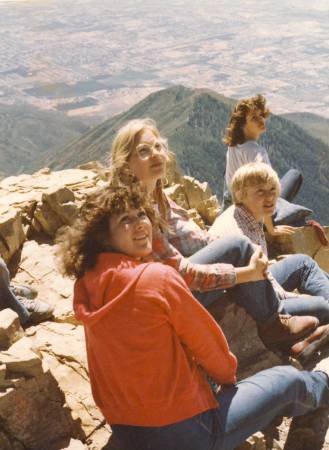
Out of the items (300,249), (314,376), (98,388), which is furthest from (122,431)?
(300,249)

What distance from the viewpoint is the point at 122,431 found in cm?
444

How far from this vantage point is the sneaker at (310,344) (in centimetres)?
653

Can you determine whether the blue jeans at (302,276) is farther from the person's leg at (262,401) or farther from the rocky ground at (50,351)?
the person's leg at (262,401)

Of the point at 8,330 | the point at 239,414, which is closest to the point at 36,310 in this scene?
the point at 8,330

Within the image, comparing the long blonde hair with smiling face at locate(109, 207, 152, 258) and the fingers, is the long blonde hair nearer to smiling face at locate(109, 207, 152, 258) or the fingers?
smiling face at locate(109, 207, 152, 258)

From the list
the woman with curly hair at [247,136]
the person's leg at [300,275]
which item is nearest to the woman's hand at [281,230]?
the woman with curly hair at [247,136]

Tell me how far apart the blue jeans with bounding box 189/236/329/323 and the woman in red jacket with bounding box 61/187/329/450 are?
1.66m

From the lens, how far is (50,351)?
6504 mm

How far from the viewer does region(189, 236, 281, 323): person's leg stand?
6262 millimetres

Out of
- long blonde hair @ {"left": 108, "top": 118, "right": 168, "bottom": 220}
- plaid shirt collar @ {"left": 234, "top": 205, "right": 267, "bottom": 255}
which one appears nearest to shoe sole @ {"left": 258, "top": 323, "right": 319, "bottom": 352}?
plaid shirt collar @ {"left": 234, "top": 205, "right": 267, "bottom": 255}

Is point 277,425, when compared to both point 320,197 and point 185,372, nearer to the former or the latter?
point 185,372

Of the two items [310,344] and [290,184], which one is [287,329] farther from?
[290,184]

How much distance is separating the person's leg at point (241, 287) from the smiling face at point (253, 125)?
181 inches

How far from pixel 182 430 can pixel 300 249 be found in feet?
25.9
